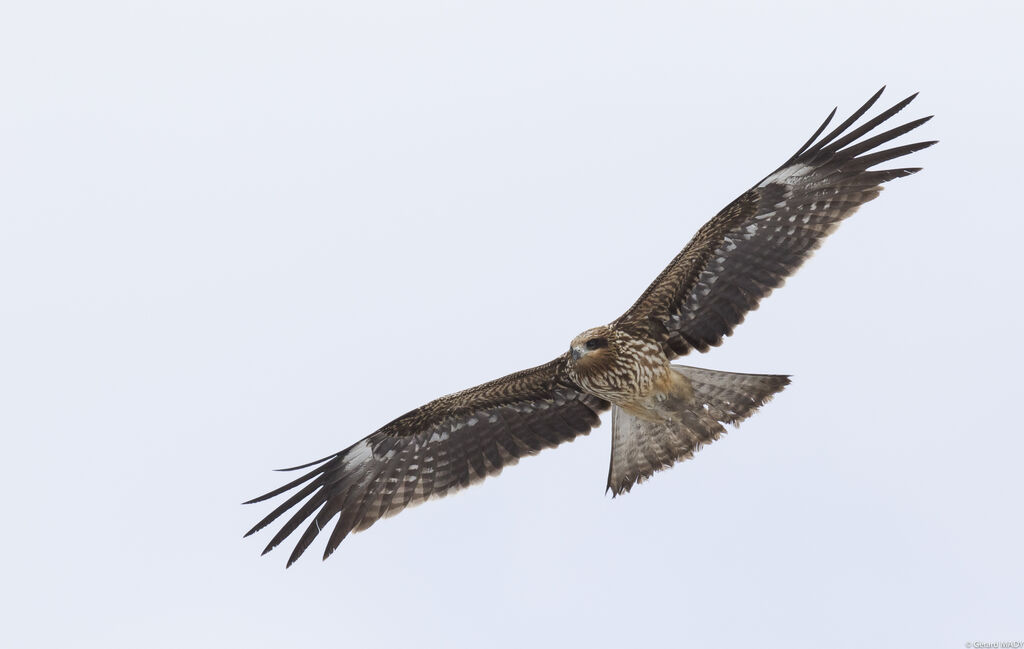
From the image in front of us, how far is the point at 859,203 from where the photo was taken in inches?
523

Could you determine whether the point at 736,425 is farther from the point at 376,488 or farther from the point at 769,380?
the point at 376,488

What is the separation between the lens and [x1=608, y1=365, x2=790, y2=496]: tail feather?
13.6 metres

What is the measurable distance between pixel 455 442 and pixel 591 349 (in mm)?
1886

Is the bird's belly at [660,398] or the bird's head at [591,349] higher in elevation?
the bird's head at [591,349]

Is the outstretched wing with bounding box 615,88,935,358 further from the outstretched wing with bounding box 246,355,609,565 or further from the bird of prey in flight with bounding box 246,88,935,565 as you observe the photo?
the outstretched wing with bounding box 246,355,609,565

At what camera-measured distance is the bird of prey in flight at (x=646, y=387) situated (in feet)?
44.1

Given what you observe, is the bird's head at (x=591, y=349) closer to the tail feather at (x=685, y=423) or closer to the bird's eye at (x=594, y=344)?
the bird's eye at (x=594, y=344)

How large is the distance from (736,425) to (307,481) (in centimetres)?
438

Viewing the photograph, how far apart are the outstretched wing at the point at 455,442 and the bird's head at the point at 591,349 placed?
649 mm

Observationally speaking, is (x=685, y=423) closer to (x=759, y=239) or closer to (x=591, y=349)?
(x=591, y=349)

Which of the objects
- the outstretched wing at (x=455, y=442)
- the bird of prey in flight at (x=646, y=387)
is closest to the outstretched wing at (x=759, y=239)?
the bird of prey in flight at (x=646, y=387)

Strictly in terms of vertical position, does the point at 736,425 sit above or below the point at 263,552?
below

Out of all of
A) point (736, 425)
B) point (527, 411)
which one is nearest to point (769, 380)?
point (736, 425)

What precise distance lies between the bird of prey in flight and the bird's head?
0.01 meters
